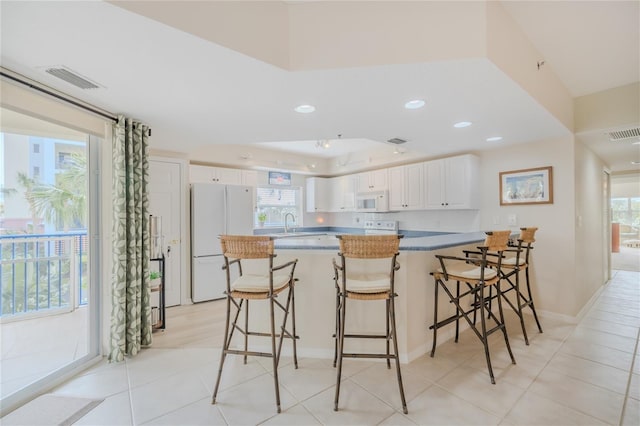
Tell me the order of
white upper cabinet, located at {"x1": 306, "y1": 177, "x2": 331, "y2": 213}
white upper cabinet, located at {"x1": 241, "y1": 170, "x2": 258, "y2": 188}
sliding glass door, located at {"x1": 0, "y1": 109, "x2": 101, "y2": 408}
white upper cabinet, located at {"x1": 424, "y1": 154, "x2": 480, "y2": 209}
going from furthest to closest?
white upper cabinet, located at {"x1": 306, "y1": 177, "x2": 331, "y2": 213}, white upper cabinet, located at {"x1": 241, "y1": 170, "x2": 258, "y2": 188}, white upper cabinet, located at {"x1": 424, "y1": 154, "x2": 480, "y2": 209}, sliding glass door, located at {"x1": 0, "y1": 109, "x2": 101, "y2": 408}

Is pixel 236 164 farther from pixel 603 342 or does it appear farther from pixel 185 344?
pixel 603 342

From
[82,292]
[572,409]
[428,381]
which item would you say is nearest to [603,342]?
[572,409]

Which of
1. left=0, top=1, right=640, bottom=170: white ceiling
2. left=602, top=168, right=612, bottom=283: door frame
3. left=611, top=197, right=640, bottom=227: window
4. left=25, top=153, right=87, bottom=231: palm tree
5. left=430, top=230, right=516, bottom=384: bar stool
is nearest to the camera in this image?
left=0, top=1, right=640, bottom=170: white ceiling

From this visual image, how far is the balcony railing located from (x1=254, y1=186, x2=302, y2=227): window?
9.42 feet

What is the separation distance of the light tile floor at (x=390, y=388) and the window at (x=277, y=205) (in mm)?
3502

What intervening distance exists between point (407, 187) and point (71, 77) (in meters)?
4.45

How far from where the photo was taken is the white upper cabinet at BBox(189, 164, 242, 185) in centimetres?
462

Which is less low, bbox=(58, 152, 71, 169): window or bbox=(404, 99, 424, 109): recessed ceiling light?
bbox=(404, 99, 424, 109): recessed ceiling light

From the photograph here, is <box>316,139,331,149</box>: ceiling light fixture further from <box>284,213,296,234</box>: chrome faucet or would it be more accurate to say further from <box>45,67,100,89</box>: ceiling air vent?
<box>45,67,100,89</box>: ceiling air vent

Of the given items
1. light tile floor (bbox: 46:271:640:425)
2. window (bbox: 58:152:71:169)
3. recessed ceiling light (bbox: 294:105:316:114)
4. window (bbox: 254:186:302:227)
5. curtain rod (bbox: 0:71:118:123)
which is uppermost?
recessed ceiling light (bbox: 294:105:316:114)

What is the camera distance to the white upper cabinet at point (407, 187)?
187 inches

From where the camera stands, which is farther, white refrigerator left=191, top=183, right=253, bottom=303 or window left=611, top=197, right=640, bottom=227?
window left=611, top=197, right=640, bottom=227

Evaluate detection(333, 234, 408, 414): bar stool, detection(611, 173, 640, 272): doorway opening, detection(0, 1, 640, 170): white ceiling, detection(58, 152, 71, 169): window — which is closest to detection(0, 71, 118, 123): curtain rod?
detection(0, 1, 640, 170): white ceiling

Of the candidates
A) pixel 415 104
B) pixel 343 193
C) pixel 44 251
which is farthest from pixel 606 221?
pixel 44 251
